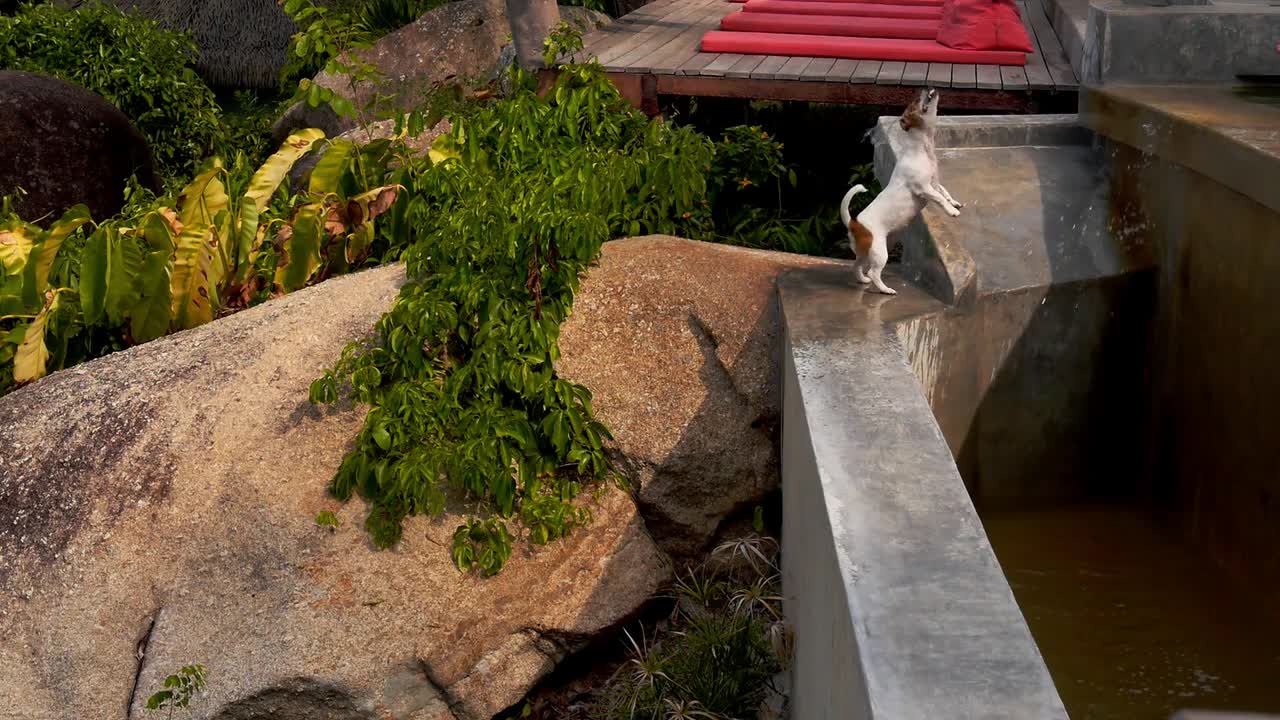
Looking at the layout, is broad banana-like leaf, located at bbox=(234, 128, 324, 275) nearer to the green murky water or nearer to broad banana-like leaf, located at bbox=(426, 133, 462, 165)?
broad banana-like leaf, located at bbox=(426, 133, 462, 165)

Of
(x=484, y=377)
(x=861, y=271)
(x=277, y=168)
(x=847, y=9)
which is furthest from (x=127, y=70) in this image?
(x=861, y=271)

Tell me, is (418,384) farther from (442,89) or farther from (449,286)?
(442,89)

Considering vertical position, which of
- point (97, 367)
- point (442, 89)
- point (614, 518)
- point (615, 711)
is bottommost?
point (615, 711)

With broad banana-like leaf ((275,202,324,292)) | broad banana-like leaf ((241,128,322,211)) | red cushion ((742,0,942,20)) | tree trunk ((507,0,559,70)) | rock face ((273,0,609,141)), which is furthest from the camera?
rock face ((273,0,609,141))

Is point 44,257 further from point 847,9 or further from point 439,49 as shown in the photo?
point 847,9

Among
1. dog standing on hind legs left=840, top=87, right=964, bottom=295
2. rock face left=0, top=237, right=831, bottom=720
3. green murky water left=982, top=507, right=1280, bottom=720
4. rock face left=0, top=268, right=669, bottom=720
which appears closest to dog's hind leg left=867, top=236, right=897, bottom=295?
dog standing on hind legs left=840, top=87, right=964, bottom=295

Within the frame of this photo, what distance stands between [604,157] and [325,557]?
2.11m

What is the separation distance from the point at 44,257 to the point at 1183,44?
5.04 meters

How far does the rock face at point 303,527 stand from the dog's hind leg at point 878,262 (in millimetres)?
492

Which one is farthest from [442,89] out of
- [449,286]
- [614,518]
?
[614,518]

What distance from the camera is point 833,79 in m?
6.12

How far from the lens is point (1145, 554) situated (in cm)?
402

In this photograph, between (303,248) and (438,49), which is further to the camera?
(438,49)

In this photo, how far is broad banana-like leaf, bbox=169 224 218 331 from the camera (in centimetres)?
551
